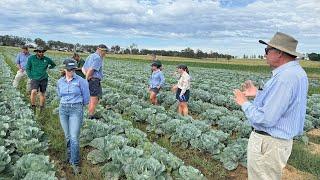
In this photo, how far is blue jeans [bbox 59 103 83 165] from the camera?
7.14 m

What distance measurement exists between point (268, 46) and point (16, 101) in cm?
899

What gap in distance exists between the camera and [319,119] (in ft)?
43.1

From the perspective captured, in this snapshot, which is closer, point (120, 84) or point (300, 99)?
point (300, 99)

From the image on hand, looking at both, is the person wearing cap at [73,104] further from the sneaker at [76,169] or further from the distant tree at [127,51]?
the distant tree at [127,51]

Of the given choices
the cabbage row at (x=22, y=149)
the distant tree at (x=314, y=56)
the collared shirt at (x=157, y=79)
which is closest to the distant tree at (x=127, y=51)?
the distant tree at (x=314, y=56)

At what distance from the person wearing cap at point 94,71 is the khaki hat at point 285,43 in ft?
20.2

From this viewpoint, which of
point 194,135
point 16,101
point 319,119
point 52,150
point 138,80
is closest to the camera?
point 52,150

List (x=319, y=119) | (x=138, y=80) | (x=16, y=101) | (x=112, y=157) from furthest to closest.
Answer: (x=138, y=80) → (x=319, y=119) → (x=16, y=101) → (x=112, y=157)

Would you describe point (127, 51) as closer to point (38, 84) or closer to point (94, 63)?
point (38, 84)

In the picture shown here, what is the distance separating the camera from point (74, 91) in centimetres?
725

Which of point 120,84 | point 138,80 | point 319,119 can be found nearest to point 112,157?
point 319,119

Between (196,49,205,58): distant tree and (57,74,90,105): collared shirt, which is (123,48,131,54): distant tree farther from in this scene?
(57,74,90,105): collared shirt

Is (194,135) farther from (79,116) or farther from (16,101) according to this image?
(16,101)

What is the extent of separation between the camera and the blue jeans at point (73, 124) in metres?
7.14
